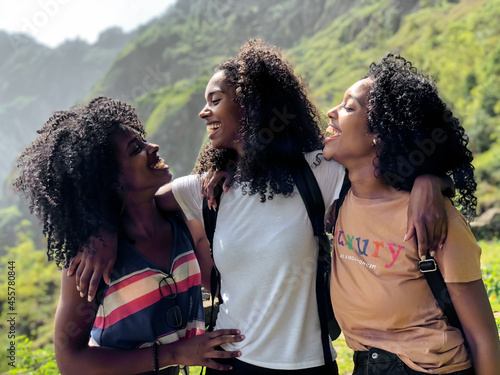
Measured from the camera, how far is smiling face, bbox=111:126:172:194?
244cm

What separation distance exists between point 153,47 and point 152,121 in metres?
24.7

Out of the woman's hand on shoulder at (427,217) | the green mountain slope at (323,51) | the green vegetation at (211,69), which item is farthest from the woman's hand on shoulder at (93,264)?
the green vegetation at (211,69)

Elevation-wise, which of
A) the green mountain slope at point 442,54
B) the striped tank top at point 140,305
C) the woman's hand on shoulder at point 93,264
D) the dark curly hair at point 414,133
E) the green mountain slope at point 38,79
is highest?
the green mountain slope at point 38,79

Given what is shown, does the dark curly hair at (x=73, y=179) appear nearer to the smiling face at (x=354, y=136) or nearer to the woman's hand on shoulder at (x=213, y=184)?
the woman's hand on shoulder at (x=213, y=184)

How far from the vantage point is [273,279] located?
200 cm

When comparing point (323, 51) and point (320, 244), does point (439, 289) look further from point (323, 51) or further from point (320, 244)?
point (323, 51)

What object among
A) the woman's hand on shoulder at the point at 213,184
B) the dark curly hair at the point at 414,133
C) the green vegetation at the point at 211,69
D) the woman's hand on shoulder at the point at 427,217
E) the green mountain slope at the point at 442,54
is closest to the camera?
the woman's hand on shoulder at the point at 427,217

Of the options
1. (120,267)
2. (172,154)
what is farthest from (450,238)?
(172,154)

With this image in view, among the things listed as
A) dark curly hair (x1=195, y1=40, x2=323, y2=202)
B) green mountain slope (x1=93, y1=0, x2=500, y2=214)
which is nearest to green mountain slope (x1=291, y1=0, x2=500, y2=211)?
green mountain slope (x1=93, y1=0, x2=500, y2=214)

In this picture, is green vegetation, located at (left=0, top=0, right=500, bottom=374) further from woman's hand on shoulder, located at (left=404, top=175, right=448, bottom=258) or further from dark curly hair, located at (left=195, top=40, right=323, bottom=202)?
woman's hand on shoulder, located at (left=404, top=175, right=448, bottom=258)

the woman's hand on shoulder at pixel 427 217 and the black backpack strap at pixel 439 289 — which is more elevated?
the woman's hand on shoulder at pixel 427 217

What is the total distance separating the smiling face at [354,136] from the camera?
2090mm

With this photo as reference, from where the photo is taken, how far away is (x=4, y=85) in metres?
94.3

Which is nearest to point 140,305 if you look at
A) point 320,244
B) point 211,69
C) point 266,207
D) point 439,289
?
point 266,207
